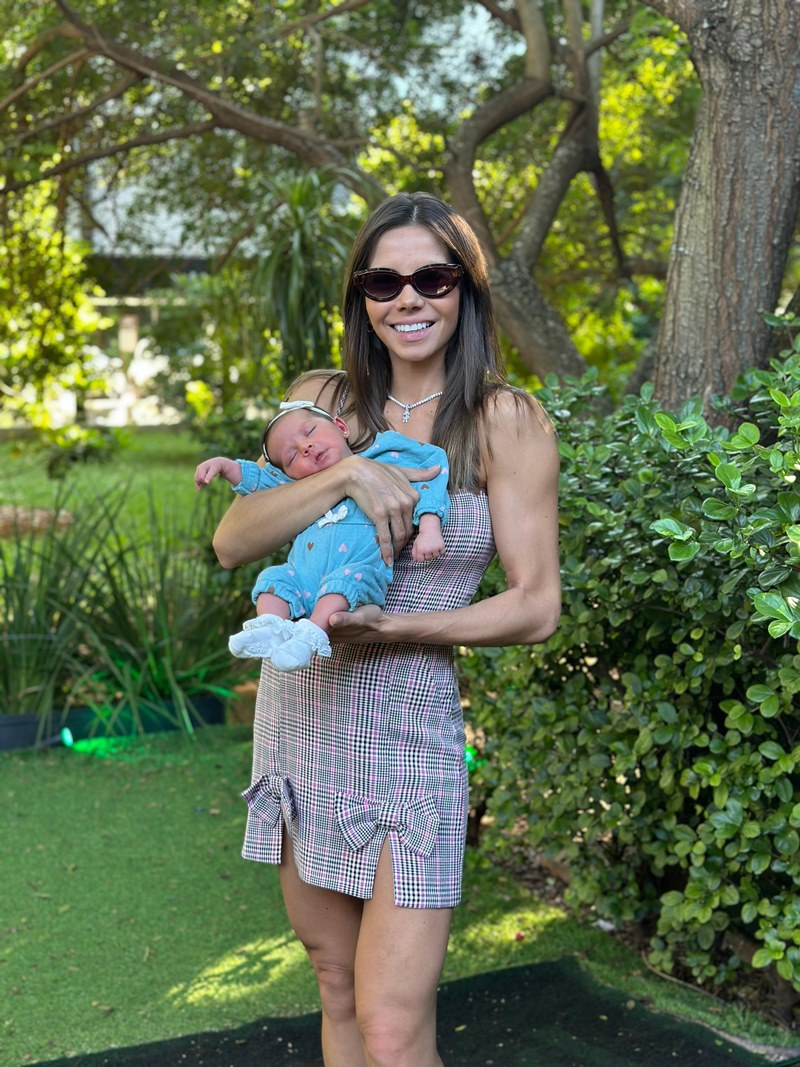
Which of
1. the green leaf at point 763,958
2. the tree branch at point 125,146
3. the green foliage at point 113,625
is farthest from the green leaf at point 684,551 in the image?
the tree branch at point 125,146

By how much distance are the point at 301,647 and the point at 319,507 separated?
0.28 metres

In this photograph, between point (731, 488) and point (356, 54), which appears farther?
point (356, 54)

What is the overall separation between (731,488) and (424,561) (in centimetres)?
61

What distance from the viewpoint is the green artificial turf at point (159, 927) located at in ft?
10.3

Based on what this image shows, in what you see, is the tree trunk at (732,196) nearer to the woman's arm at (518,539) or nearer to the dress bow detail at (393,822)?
the woman's arm at (518,539)

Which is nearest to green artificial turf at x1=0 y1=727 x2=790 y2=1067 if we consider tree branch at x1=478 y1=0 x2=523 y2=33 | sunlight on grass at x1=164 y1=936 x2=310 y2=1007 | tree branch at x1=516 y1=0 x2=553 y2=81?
sunlight on grass at x1=164 y1=936 x2=310 y2=1007

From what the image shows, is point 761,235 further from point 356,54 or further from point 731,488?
point 356,54

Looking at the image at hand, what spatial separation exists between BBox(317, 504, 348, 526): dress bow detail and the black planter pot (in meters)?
3.40

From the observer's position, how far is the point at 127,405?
18547 millimetres

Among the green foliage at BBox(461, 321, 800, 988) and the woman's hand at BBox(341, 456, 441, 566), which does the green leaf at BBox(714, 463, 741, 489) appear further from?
the woman's hand at BBox(341, 456, 441, 566)

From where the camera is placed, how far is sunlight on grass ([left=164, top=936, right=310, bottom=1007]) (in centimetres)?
325

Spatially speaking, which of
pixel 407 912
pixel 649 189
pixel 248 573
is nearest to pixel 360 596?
pixel 407 912

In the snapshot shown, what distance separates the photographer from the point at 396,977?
2.01m

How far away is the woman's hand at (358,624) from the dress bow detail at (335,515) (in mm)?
165
